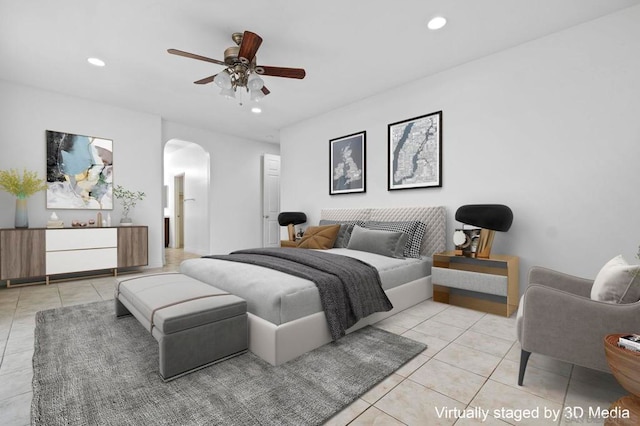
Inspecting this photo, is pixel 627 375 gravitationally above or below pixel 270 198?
below

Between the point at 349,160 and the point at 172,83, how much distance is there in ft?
9.00

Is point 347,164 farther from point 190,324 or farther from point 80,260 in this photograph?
point 80,260

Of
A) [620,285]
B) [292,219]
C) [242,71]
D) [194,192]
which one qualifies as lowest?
[620,285]

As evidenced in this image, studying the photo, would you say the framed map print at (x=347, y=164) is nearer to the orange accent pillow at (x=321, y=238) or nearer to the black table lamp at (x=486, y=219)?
the orange accent pillow at (x=321, y=238)

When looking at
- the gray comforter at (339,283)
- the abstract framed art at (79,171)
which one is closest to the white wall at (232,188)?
the abstract framed art at (79,171)

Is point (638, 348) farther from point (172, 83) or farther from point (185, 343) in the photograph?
point (172, 83)

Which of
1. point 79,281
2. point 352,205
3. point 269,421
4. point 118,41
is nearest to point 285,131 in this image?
point 352,205

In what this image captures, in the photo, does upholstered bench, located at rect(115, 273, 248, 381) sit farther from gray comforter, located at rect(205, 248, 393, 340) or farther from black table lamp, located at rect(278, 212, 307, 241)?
black table lamp, located at rect(278, 212, 307, 241)

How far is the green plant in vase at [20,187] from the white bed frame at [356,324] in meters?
4.00

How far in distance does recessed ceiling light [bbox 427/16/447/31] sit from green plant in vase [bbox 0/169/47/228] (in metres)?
5.26

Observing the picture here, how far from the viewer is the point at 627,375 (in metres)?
1.12

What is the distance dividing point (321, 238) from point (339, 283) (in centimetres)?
160

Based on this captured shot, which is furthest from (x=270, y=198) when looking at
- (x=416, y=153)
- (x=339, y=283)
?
(x=339, y=283)

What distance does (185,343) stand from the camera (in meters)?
1.71
